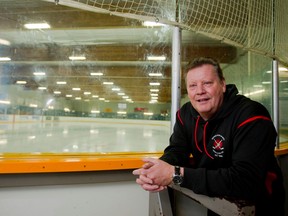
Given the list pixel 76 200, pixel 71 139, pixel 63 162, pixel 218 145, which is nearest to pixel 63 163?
pixel 63 162

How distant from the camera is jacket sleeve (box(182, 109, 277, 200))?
2.54ft

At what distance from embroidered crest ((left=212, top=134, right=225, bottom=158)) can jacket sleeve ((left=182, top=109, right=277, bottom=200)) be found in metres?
0.08

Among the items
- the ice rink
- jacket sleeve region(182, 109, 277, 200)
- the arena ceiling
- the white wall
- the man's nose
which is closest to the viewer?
jacket sleeve region(182, 109, 277, 200)

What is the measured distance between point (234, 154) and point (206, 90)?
12.5 inches

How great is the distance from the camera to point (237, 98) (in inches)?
39.1

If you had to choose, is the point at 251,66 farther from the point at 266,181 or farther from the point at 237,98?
the point at 266,181

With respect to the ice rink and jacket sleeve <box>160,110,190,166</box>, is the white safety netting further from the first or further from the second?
the ice rink

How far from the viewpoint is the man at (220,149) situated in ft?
2.59

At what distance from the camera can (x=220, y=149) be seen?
3.09ft

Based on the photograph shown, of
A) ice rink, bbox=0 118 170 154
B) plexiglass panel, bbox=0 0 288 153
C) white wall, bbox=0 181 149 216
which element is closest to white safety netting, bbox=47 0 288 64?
plexiglass panel, bbox=0 0 288 153

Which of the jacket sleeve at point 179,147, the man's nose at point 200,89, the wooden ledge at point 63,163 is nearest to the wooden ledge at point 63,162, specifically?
the wooden ledge at point 63,163

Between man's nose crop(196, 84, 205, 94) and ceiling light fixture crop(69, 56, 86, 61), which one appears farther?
ceiling light fixture crop(69, 56, 86, 61)

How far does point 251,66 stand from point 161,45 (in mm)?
1027

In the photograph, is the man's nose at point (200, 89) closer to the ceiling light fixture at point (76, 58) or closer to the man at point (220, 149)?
the man at point (220, 149)
